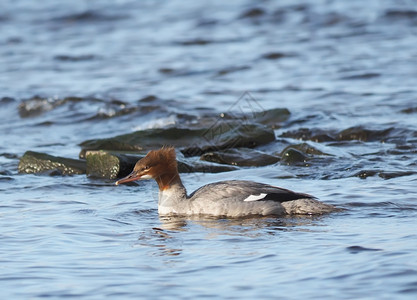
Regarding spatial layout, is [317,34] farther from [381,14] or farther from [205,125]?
[205,125]

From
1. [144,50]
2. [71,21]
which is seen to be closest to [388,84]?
[144,50]

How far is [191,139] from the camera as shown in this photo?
39.2 ft

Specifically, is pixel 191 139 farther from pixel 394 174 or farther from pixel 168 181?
pixel 394 174

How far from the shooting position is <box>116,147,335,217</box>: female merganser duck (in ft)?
26.6

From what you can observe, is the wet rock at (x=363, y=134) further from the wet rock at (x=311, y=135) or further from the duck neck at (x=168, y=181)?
the duck neck at (x=168, y=181)

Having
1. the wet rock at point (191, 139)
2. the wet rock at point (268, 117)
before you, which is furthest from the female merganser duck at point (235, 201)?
the wet rock at point (268, 117)

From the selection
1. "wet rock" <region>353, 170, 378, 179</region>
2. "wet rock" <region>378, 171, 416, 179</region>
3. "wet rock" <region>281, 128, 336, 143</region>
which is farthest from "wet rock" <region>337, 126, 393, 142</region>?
"wet rock" <region>378, 171, 416, 179</region>

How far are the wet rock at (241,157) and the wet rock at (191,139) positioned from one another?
406 millimetres

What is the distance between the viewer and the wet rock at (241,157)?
10734 mm

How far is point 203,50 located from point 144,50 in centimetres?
159

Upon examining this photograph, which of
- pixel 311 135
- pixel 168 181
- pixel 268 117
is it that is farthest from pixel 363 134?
pixel 168 181

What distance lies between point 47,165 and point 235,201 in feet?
11.4

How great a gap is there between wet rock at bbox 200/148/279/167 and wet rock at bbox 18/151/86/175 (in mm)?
1675

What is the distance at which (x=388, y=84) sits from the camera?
15305 millimetres
